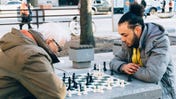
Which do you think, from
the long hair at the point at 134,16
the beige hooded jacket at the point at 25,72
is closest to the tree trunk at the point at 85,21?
the long hair at the point at 134,16

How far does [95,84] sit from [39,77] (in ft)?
3.36

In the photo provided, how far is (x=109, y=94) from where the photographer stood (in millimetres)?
2846

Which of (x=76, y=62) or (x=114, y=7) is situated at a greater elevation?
(x=114, y=7)

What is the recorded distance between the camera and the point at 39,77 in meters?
2.24

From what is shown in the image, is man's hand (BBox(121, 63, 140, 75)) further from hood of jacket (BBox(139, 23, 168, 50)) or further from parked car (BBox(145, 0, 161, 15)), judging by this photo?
parked car (BBox(145, 0, 161, 15))

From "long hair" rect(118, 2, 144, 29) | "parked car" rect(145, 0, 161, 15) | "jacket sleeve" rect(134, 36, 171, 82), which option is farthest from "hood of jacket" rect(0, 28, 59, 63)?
"parked car" rect(145, 0, 161, 15)

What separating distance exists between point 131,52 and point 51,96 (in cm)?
130

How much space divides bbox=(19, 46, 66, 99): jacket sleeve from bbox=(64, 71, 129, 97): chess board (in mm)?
556

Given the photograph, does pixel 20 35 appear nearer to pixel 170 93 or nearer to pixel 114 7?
pixel 170 93

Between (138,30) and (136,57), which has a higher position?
(138,30)

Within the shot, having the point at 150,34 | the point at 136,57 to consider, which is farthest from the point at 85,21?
the point at 150,34

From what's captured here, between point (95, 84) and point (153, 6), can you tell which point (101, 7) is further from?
point (95, 84)

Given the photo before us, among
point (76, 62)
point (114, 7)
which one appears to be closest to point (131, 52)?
point (76, 62)

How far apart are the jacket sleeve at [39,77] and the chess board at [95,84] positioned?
556 mm
